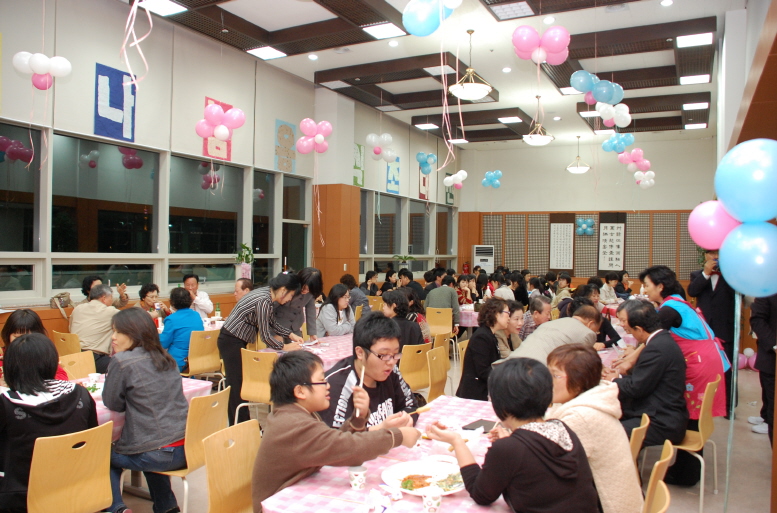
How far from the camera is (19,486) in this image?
7.61ft

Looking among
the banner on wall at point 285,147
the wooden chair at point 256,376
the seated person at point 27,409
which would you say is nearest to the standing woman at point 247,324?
the wooden chair at point 256,376

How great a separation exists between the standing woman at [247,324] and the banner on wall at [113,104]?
369 centimetres

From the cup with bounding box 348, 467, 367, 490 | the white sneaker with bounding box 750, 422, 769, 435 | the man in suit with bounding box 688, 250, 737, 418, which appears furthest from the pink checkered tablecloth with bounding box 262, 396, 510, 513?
the man in suit with bounding box 688, 250, 737, 418

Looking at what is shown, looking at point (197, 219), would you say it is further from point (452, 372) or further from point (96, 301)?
point (452, 372)

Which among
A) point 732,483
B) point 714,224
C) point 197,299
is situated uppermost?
point 714,224

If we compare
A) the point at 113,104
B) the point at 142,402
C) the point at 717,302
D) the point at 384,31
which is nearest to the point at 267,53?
the point at 384,31

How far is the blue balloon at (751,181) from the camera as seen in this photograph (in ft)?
7.41

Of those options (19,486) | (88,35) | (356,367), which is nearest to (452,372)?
(356,367)

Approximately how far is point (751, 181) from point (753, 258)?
1.06 feet

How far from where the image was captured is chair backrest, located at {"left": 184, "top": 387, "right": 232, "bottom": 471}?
109 inches

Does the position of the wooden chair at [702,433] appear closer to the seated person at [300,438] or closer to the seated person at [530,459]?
the seated person at [530,459]

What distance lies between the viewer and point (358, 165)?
1069 cm

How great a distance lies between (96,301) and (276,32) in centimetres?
450

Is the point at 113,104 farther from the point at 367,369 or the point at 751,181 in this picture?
the point at 751,181
